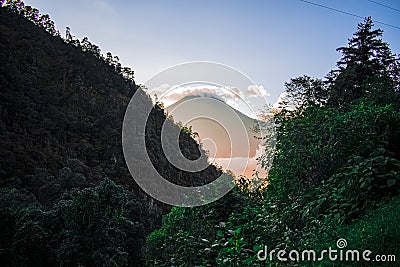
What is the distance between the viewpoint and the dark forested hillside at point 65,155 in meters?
18.1

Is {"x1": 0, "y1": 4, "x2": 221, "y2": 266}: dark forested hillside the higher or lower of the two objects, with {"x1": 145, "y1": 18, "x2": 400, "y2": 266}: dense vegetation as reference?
higher

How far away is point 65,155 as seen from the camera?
37125mm

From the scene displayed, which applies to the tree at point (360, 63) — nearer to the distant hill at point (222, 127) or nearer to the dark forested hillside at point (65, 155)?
the distant hill at point (222, 127)

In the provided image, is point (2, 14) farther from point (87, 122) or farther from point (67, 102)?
point (87, 122)

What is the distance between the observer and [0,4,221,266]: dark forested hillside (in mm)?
18125

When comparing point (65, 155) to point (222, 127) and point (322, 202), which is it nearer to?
point (222, 127)

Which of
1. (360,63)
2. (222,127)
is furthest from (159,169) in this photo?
(222,127)

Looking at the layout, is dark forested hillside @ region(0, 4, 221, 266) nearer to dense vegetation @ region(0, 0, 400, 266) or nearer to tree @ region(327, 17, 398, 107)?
dense vegetation @ region(0, 0, 400, 266)

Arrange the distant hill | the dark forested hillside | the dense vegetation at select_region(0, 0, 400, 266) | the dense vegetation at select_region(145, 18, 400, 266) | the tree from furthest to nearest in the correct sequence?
the dark forested hillside → the tree → the distant hill → the dense vegetation at select_region(0, 0, 400, 266) → the dense vegetation at select_region(145, 18, 400, 266)

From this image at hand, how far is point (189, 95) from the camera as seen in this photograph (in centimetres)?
696

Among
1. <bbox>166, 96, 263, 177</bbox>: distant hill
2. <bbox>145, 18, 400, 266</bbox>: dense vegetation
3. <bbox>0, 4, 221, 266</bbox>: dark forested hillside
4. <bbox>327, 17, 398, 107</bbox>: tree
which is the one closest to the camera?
<bbox>145, 18, 400, 266</bbox>: dense vegetation

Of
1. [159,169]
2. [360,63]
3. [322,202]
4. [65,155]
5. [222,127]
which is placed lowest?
[322,202]

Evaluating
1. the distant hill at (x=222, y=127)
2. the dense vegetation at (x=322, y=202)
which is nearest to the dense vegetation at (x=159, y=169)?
the dense vegetation at (x=322, y=202)

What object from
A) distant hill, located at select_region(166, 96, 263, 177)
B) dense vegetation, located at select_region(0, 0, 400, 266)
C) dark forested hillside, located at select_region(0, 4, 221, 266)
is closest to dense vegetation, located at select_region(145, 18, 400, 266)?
dense vegetation, located at select_region(0, 0, 400, 266)
